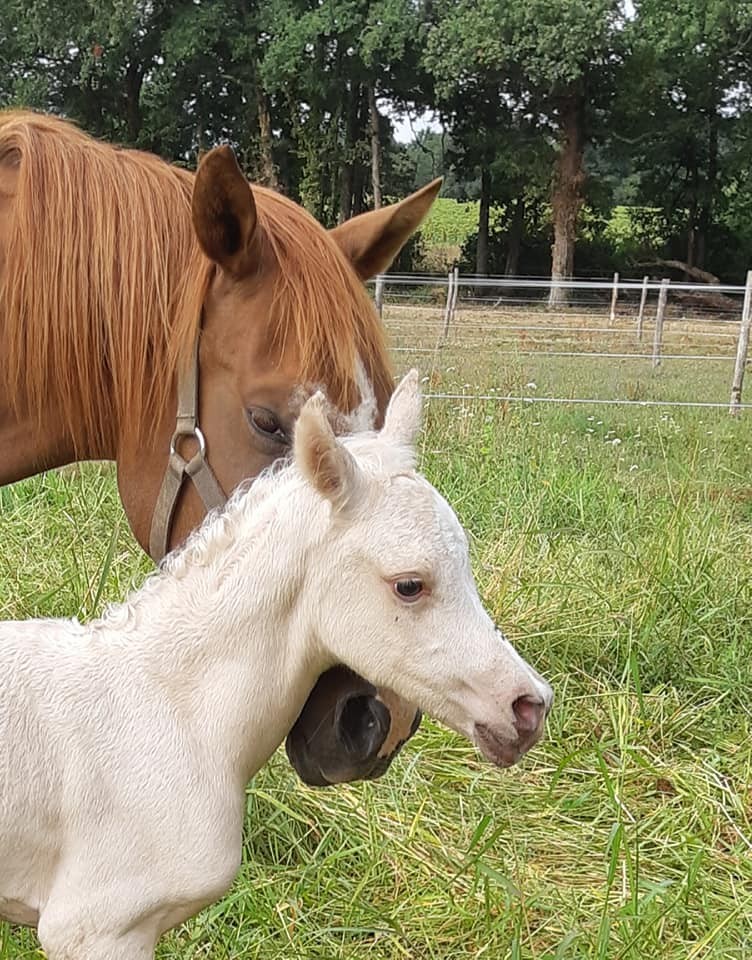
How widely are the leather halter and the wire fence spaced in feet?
7.74

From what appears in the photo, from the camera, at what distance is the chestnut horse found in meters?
1.29

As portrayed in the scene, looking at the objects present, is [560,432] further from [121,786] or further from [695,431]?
[121,786]

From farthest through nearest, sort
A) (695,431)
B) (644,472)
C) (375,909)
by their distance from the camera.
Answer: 1. (695,431)
2. (644,472)
3. (375,909)

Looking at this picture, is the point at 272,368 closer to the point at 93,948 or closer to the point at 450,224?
the point at 93,948

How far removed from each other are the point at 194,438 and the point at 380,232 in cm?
56

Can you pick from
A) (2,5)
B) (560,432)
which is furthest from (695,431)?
(2,5)

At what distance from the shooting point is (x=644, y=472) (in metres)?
4.97

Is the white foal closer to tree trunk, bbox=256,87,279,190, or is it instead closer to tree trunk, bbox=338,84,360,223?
tree trunk, bbox=256,87,279,190

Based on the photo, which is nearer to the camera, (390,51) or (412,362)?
(412,362)

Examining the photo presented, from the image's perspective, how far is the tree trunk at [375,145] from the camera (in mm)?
21219

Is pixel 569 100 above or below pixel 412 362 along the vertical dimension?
above

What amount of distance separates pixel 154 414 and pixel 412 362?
23.9 feet

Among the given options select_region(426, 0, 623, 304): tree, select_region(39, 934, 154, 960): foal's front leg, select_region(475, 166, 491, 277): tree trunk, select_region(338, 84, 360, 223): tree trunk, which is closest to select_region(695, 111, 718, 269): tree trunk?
select_region(426, 0, 623, 304): tree

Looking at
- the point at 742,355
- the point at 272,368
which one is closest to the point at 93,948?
the point at 272,368
